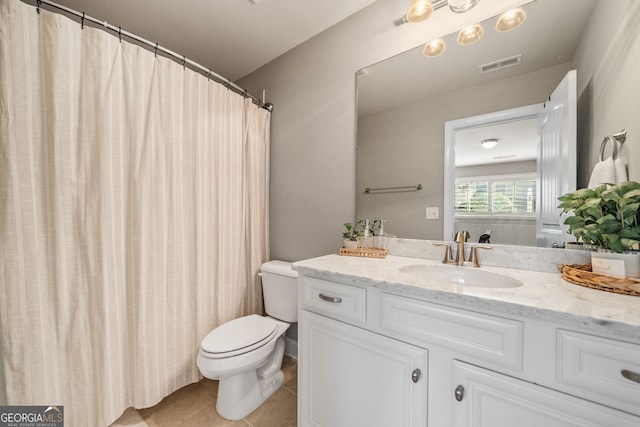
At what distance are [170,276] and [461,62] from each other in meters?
1.97

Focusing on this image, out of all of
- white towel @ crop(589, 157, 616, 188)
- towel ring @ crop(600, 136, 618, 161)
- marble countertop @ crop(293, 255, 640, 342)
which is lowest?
marble countertop @ crop(293, 255, 640, 342)

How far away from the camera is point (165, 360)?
1322mm

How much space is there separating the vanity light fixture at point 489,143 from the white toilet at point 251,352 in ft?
4.26

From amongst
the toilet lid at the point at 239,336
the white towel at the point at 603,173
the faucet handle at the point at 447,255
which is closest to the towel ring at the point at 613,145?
the white towel at the point at 603,173

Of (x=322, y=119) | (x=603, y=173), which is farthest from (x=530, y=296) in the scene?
(x=322, y=119)

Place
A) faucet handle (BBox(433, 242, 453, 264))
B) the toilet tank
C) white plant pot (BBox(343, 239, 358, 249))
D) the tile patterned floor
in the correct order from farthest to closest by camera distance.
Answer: the toilet tank, white plant pot (BBox(343, 239, 358, 249)), the tile patterned floor, faucet handle (BBox(433, 242, 453, 264))

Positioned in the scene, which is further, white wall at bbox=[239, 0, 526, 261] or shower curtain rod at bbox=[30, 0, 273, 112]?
white wall at bbox=[239, 0, 526, 261]

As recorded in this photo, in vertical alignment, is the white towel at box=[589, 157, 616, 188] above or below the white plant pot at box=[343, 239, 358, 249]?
above

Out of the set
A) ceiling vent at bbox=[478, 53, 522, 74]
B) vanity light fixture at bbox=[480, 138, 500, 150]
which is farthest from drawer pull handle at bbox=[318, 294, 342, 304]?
ceiling vent at bbox=[478, 53, 522, 74]

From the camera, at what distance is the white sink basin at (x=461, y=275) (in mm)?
967

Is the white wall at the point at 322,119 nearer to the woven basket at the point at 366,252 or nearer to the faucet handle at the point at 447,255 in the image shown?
the woven basket at the point at 366,252

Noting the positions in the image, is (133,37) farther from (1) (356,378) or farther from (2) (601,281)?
(2) (601,281)

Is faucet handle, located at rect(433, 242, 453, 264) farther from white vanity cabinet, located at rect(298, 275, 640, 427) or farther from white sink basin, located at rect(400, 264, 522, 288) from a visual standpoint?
white vanity cabinet, located at rect(298, 275, 640, 427)

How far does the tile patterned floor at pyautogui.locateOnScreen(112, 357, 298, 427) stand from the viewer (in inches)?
49.6
